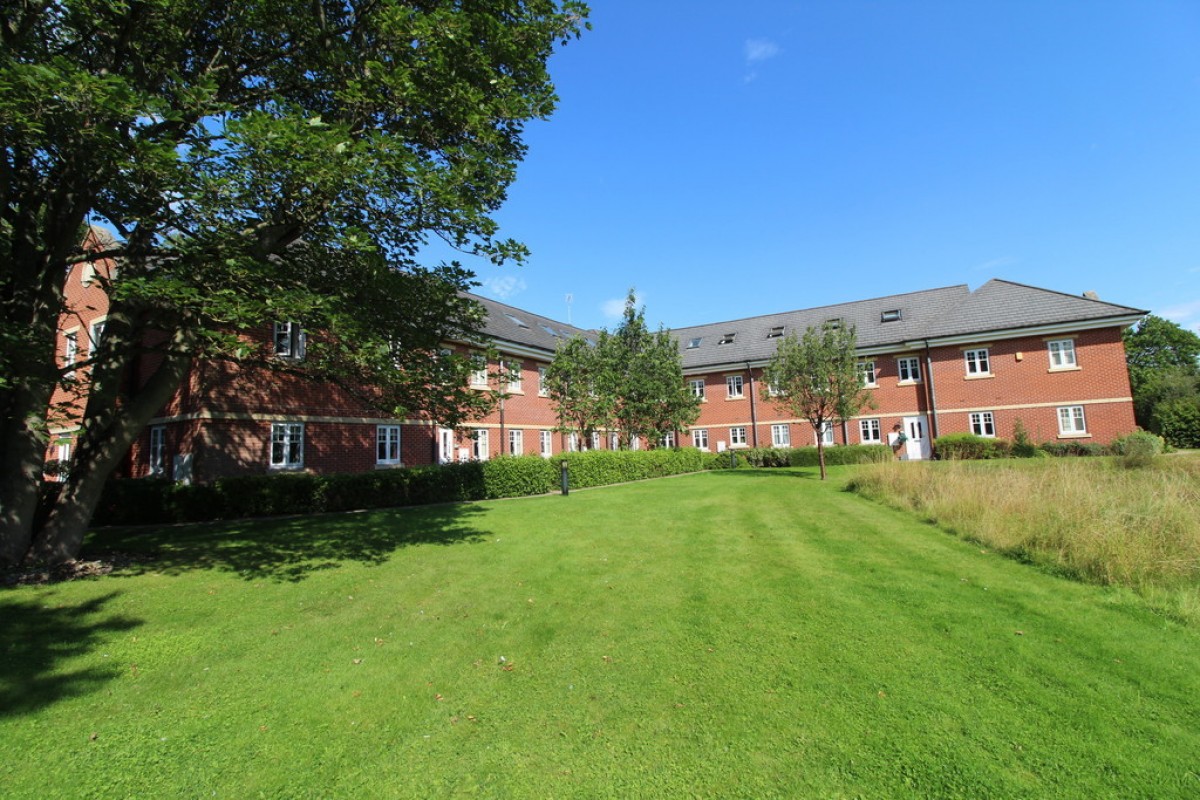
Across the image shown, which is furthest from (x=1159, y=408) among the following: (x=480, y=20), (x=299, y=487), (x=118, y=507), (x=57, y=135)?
(x=118, y=507)

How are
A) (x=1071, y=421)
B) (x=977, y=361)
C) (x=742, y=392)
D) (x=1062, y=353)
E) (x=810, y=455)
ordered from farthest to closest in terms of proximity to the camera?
(x=742, y=392) < (x=810, y=455) < (x=977, y=361) < (x=1062, y=353) < (x=1071, y=421)

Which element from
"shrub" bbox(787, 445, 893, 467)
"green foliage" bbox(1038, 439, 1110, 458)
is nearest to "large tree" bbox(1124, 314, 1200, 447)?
"green foliage" bbox(1038, 439, 1110, 458)

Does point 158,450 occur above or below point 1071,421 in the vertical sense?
above

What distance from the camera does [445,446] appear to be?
21719 mm

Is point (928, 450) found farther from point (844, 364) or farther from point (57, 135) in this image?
point (57, 135)

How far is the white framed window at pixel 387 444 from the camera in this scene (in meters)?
19.3

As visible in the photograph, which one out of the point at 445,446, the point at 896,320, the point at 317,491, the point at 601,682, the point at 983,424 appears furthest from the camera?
the point at 896,320

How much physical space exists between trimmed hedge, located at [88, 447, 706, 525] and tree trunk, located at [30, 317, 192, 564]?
151cm

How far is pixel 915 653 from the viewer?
4.47 m

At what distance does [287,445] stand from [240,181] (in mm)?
12538

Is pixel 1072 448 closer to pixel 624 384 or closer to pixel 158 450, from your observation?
pixel 624 384

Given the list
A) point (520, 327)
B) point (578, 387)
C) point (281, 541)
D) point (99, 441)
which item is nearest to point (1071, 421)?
point (578, 387)

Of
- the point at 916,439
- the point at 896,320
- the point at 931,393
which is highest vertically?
the point at 896,320

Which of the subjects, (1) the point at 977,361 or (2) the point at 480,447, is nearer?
(2) the point at 480,447
